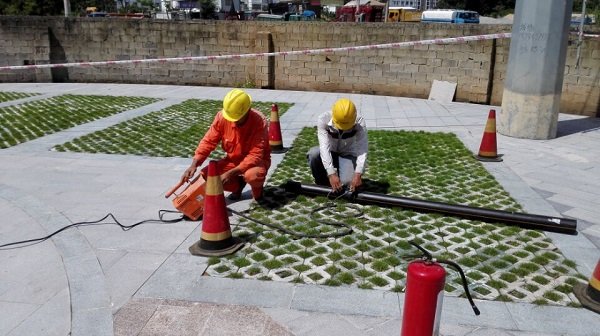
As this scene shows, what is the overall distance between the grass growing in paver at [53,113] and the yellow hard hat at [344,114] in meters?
5.95

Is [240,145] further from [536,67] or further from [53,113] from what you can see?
[53,113]

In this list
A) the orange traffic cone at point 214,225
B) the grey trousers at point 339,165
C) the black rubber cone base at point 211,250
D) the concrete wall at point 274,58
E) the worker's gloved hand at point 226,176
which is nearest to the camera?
the orange traffic cone at point 214,225

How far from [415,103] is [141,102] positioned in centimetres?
720

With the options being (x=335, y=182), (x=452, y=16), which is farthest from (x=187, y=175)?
(x=452, y=16)

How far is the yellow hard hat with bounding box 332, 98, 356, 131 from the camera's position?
5.16 meters

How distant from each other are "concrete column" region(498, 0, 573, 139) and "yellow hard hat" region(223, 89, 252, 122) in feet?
20.4

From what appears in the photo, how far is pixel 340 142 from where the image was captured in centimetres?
575

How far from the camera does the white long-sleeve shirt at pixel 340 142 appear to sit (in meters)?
5.41

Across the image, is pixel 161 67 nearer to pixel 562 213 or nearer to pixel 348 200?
pixel 348 200

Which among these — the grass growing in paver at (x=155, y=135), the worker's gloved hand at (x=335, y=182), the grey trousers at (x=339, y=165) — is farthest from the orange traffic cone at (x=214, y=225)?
the grass growing in paver at (x=155, y=135)

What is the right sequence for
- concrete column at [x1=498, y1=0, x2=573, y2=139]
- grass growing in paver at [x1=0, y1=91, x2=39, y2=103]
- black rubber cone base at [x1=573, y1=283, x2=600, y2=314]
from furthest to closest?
grass growing in paver at [x1=0, y1=91, x2=39, y2=103], concrete column at [x1=498, y1=0, x2=573, y2=139], black rubber cone base at [x1=573, y1=283, x2=600, y2=314]

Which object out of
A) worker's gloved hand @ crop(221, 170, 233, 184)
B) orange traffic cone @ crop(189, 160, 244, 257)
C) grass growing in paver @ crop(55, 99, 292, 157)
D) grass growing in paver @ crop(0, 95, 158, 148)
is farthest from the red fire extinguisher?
grass growing in paver @ crop(0, 95, 158, 148)

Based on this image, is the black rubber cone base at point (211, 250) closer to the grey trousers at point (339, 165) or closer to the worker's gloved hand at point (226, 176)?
the worker's gloved hand at point (226, 176)

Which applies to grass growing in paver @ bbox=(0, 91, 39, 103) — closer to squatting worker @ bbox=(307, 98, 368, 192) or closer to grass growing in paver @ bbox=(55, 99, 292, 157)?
grass growing in paver @ bbox=(55, 99, 292, 157)
